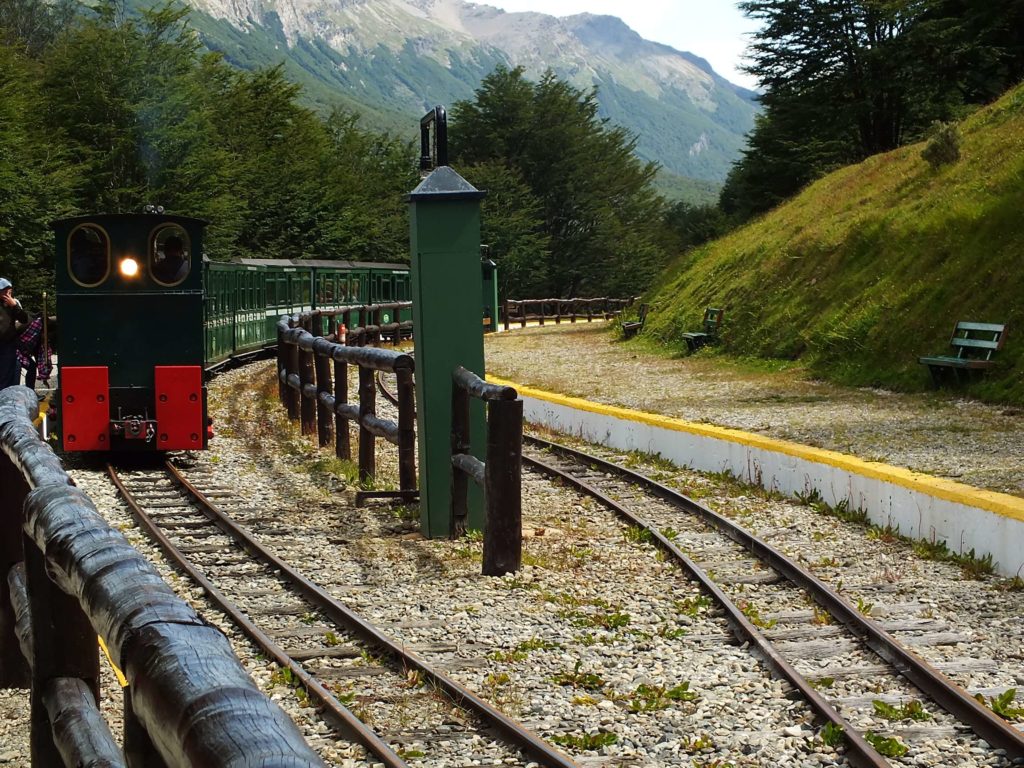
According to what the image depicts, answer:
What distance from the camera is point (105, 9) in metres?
52.0

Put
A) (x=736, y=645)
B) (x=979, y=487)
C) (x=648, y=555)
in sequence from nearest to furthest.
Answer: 1. (x=736, y=645)
2. (x=648, y=555)
3. (x=979, y=487)

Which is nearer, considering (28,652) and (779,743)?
(28,652)

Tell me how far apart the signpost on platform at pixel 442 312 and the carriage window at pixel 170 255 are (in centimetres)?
439

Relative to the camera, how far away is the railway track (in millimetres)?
5070

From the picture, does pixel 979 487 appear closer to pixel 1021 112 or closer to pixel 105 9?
pixel 1021 112

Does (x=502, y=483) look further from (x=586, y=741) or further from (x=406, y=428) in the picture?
(x=586, y=741)

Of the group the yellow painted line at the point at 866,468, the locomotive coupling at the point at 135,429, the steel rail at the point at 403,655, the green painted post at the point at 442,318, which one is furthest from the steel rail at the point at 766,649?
the locomotive coupling at the point at 135,429

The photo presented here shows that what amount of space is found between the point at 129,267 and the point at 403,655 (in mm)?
7672

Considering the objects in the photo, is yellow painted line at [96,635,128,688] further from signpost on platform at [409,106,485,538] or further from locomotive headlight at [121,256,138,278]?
locomotive headlight at [121,256,138,278]

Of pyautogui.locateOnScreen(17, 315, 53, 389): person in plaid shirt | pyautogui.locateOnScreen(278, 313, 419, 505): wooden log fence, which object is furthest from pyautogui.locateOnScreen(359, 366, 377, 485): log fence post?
pyautogui.locateOnScreen(17, 315, 53, 389): person in plaid shirt

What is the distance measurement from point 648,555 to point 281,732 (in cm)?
718

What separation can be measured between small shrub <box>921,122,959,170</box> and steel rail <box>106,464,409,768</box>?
18.8m

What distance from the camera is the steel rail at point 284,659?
494 centimetres

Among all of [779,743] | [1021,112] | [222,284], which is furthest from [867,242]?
[779,743]
